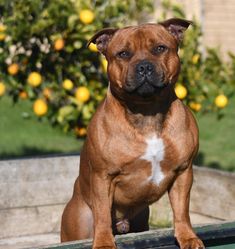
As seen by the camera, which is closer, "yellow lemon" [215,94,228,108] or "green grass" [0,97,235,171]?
"yellow lemon" [215,94,228,108]

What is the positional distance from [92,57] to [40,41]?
44 cm

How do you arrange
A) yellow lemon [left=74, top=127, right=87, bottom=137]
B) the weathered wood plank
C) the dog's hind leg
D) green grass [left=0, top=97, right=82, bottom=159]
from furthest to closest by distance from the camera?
green grass [left=0, top=97, right=82, bottom=159], yellow lemon [left=74, top=127, right=87, bottom=137], the dog's hind leg, the weathered wood plank

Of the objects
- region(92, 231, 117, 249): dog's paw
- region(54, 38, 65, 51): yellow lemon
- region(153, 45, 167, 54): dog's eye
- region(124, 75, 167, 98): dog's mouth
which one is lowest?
region(92, 231, 117, 249): dog's paw

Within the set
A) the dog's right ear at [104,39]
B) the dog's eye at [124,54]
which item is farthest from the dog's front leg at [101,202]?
the dog's right ear at [104,39]

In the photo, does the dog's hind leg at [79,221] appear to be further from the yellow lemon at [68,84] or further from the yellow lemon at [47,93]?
the yellow lemon at [47,93]

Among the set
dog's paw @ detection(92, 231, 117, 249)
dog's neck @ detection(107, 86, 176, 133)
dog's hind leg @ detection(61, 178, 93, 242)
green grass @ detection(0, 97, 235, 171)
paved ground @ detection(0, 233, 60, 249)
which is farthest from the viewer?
green grass @ detection(0, 97, 235, 171)

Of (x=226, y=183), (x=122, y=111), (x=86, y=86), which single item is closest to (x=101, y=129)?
(x=122, y=111)

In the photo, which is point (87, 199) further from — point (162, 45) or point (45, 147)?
point (45, 147)

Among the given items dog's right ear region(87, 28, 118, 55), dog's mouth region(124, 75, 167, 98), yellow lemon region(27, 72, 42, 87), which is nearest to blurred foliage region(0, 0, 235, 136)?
yellow lemon region(27, 72, 42, 87)

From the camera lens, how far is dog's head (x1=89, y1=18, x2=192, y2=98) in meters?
3.85

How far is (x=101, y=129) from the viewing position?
4.03 metres

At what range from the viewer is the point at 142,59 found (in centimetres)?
390

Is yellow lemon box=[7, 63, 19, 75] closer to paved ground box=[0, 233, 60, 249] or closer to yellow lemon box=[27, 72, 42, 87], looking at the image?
yellow lemon box=[27, 72, 42, 87]

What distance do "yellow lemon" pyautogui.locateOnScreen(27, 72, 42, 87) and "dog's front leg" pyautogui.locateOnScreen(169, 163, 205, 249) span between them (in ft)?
7.85
